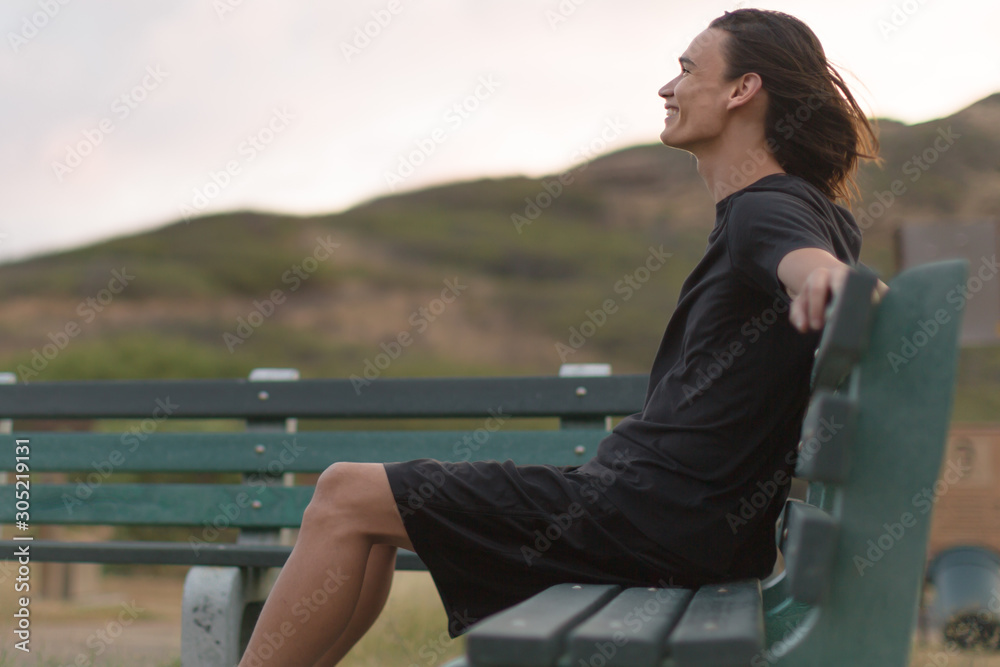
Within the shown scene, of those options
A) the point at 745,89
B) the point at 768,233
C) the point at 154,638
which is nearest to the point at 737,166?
the point at 745,89

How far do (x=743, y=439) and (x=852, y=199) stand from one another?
27.6 inches

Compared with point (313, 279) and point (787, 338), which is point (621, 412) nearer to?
point (787, 338)

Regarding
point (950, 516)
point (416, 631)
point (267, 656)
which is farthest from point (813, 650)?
point (950, 516)

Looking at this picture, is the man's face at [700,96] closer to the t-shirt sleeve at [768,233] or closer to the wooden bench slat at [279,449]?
the t-shirt sleeve at [768,233]

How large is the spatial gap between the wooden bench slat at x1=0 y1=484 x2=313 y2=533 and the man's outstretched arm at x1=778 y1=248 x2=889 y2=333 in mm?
1593

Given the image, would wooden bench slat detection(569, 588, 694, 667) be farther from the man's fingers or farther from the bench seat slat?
the bench seat slat

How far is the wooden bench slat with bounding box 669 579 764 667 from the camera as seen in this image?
113 centimetres

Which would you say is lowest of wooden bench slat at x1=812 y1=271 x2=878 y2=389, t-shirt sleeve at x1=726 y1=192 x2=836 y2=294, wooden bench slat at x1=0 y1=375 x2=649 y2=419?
wooden bench slat at x1=0 y1=375 x2=649 y2=419

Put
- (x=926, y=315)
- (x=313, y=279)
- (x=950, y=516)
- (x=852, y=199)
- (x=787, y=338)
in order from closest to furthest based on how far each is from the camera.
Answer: (x=926, y=315) → (x=787, y=338) → (x=852, y=199) → (x=950, y=516) → (x=313, y=279)

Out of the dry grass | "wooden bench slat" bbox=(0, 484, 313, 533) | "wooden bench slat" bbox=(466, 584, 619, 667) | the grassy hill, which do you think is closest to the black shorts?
"wooden bench slat" bbox=(466, 584, 619, 667)

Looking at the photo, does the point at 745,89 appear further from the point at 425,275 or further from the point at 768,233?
the point at 425,275

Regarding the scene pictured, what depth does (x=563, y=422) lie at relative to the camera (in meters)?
2.66

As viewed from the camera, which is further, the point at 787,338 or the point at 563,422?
the point at 563,422

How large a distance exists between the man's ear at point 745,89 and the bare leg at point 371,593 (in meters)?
1.11
